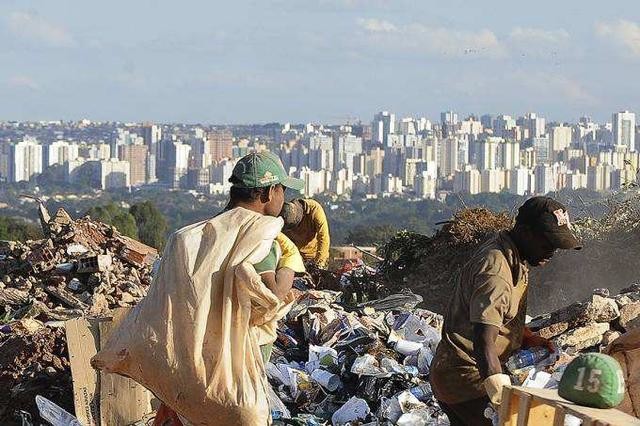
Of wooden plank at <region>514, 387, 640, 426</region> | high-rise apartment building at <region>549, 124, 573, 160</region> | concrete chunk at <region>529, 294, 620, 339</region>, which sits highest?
wooden plank at <region>514, 387, 640, 426</region>

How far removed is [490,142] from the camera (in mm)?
91125

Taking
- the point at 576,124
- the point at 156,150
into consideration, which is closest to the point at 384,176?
the point at 576,124

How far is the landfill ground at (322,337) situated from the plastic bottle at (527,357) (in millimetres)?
403

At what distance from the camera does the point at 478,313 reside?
169 inches

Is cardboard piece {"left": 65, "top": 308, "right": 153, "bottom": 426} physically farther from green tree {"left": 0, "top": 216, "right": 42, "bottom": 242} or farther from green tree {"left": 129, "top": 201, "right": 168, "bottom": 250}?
green tree {"left": 129, "top": 201, "right": 168, "bottom": 250}

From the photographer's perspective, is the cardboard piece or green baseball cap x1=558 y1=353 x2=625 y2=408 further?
the cardboard piece

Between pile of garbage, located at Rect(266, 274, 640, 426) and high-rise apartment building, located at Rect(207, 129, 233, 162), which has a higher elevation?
pile of garbage, located at Rect(266, 274, 640, 426)

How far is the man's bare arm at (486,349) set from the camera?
13.7ft

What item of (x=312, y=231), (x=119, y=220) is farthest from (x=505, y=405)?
(x=119, y=220)

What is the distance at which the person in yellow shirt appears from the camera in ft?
31.6

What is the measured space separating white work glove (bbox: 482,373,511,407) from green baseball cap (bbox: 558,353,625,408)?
1.68 ft

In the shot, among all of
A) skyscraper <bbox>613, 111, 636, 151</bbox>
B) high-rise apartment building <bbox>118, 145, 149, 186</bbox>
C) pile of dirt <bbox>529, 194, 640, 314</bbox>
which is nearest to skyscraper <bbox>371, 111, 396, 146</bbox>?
high-rise apartment building <bbox>118, 145, 149, 186</bbox>

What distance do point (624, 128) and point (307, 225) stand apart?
57.6 metres

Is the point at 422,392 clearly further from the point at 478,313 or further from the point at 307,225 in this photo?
the point at 478,313
